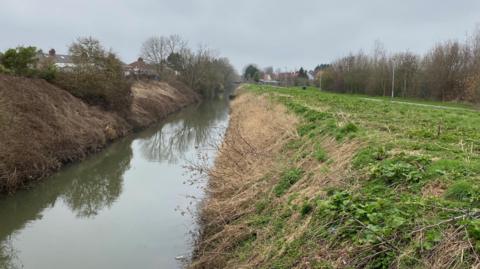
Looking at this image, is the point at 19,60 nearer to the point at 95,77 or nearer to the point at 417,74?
the point at 95,77

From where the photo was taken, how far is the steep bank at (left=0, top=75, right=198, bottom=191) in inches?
501

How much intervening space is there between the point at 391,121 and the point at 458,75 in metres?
30.7

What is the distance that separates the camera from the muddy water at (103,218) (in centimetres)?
840

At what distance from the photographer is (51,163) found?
1473 cm

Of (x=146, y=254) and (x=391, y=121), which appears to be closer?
(x=146, y=254)

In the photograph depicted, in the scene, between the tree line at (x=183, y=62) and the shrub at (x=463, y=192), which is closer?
the shrub at (x=463, y=192)

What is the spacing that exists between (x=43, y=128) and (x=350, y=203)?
14.1m

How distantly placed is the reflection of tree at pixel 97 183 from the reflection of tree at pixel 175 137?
69.5 inches

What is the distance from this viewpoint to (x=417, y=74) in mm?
42469

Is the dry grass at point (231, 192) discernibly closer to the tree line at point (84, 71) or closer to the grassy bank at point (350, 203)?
the grassy bank at point (350, 203)

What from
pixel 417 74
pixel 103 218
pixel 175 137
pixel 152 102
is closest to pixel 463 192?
pixel 103 218

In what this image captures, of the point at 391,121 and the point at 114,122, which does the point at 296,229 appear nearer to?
the point at 391,121

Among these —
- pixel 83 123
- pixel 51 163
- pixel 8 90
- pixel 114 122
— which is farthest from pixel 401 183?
pixel 114 122

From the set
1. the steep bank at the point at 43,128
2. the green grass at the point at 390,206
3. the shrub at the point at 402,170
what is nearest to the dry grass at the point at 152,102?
the steep bank at the point at 43,128
